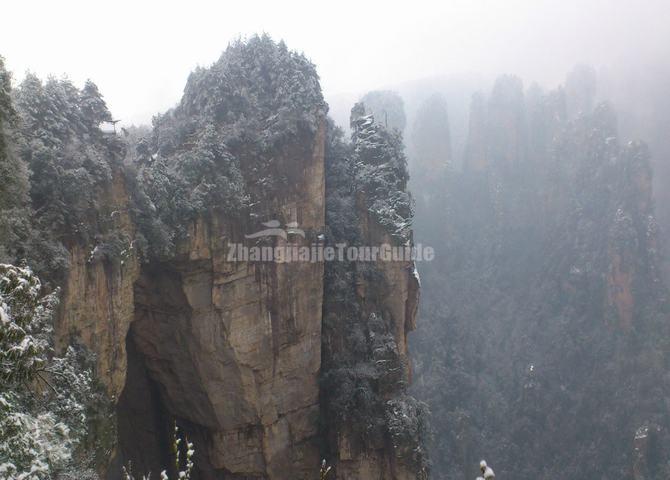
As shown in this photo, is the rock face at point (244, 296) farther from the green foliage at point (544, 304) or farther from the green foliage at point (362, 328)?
the green foliage at point (544, 304)

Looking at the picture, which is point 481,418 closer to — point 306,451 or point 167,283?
point 306,451

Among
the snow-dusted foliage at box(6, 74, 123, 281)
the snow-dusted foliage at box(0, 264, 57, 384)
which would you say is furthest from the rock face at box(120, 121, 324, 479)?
the snow-dusted foliage at box(0, 264, 57, 384)

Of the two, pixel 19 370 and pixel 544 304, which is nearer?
pixel 19 370

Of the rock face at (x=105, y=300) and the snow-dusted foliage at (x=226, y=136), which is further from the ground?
the snow-dusted foliage at (x=226, y=136)

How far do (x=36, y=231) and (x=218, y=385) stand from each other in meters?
7.84

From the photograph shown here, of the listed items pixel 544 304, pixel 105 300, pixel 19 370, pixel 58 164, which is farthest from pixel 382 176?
pixel 544 304

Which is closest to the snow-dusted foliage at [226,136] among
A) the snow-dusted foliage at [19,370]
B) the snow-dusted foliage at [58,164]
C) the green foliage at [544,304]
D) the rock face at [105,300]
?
the rock face at [105,300]

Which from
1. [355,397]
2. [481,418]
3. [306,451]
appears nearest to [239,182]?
[355,397]

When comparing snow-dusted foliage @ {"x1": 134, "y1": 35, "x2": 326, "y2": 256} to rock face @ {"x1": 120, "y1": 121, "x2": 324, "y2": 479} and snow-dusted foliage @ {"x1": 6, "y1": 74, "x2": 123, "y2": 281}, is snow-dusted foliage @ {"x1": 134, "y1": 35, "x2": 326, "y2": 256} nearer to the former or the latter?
rock face @ {"x1": 120, "y1": 121, "x2": 324, "y2": 479}

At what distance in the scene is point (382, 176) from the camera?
19.7 metres

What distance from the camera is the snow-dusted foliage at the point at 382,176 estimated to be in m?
19.5

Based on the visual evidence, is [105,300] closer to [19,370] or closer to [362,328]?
[19,370]

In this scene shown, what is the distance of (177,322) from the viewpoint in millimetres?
16531

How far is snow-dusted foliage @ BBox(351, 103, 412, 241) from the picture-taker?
19.5 m
